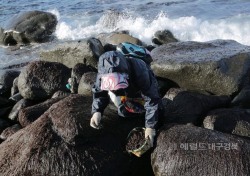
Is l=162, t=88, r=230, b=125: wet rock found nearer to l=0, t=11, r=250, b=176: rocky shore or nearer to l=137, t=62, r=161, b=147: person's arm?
l=0, t=11, r=250, b=176: rocky shore

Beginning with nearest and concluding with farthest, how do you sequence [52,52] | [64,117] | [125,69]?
[125,69] → [64,117] → [52,52]

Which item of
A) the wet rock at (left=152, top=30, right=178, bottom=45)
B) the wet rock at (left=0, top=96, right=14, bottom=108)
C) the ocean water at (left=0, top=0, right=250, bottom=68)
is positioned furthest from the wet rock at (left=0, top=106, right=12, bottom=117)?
the wet rock at (left=152, top=30, right=178, bottom=45)

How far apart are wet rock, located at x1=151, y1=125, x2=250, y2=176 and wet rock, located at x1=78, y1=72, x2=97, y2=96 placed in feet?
6.35

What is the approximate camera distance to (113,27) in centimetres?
1598

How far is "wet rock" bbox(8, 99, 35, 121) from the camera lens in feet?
21.7

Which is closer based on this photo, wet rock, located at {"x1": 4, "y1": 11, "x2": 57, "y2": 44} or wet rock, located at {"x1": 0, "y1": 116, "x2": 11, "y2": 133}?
wet rock, located at {"x1": 0, "y1": 116, "x2": 11, "y2": 133}

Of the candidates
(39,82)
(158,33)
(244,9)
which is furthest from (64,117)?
(244,9)

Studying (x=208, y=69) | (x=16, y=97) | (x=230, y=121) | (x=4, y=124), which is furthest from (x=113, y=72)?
(x=16, y=97)

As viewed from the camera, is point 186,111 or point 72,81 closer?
point 186,111

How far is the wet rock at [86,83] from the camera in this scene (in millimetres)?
5883

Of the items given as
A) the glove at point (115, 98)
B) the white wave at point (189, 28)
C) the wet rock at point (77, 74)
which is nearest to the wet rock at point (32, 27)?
the white wave at point (189, 28)

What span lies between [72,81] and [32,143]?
245cm

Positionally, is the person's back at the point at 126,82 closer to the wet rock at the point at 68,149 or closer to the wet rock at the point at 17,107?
the wet rock at the point at 68,149

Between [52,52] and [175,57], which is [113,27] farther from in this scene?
[175,57]
